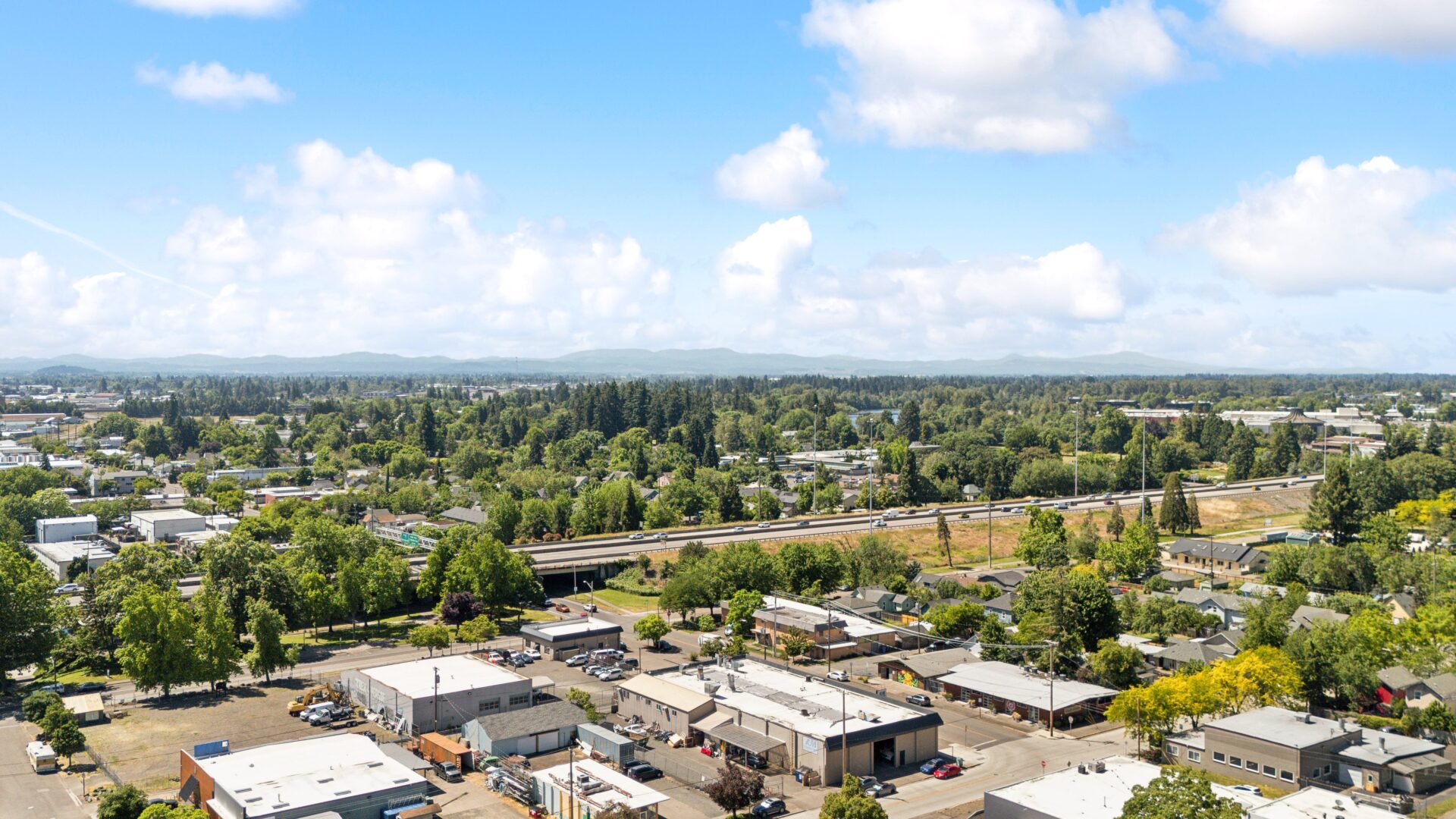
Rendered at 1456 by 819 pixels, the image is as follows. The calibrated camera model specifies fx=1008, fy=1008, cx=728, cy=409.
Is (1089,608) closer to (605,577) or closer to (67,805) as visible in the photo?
(605,577)

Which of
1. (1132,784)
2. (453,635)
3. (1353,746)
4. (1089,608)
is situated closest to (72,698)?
(453,635)

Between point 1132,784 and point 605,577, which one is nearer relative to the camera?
point 1132,784

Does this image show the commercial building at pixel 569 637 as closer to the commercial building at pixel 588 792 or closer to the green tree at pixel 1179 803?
the commercial building at pixel 588 792

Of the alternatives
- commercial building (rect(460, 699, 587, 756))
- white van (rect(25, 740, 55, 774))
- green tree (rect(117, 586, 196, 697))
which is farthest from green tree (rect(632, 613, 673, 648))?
white van (rect(25, 740, 55, 774))

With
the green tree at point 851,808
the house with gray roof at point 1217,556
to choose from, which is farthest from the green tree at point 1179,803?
the house with gray roof at point 1217,556

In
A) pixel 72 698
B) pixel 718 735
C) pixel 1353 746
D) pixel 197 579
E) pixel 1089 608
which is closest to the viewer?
pixel 1353 746

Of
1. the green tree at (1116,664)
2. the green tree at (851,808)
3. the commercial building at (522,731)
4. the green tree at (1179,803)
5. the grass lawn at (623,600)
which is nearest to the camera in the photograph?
the green tree at (1179,803)
